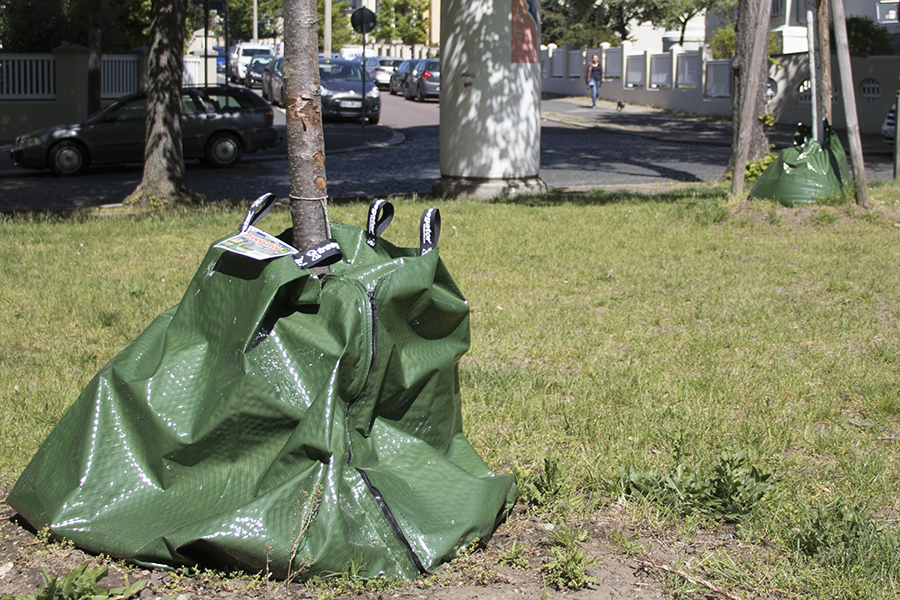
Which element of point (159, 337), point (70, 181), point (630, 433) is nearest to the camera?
point (159, 337)

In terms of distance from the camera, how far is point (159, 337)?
281 cm

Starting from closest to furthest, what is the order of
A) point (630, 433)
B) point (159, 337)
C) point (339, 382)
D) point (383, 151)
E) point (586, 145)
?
point (339, 382) → point (159, 337) → point (630, 433) → point (383, 151) → point (586, 145)

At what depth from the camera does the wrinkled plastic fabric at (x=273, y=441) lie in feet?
7.99

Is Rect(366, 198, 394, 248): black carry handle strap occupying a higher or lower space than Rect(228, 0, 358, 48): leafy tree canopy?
lower

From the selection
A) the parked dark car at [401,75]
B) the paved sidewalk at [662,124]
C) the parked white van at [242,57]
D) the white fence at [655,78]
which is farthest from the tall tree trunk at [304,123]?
the parked white van at [242,57]

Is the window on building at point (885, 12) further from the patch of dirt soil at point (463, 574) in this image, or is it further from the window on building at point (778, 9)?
the patch of dirt soil at point (463, 574)

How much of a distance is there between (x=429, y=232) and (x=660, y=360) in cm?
221

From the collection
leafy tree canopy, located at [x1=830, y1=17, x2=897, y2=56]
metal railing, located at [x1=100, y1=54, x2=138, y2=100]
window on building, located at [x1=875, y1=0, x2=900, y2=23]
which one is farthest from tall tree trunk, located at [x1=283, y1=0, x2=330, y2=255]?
window on building, located at [x1=875, y1=0, x2=900, y2=23]

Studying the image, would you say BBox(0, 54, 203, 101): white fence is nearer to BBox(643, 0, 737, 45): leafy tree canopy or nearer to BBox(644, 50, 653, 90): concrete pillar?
BBox(644, 50, 653, 90): concrete pillar

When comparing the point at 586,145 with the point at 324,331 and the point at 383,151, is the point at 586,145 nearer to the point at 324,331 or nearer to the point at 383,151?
the point at 383,151

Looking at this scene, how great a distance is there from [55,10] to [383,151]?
1290 cm

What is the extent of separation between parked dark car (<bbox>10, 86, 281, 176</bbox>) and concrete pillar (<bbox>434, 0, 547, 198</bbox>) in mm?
5442

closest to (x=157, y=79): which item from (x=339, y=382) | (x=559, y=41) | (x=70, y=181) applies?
(x=70, y=181)

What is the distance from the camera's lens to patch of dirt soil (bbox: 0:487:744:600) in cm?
245
